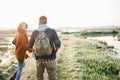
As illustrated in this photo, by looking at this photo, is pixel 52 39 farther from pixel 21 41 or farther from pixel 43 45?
pixel 21 41

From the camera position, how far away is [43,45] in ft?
27.0

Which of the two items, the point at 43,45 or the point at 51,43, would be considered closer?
the point at 43,45

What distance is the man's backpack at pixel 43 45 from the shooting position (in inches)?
323

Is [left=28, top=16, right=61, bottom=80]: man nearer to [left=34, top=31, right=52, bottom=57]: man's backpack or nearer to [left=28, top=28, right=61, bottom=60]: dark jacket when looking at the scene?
[left=28, top=28, right=61, bottom=60]: dark jacket

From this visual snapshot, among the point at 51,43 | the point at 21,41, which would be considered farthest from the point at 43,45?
the point at 21,41

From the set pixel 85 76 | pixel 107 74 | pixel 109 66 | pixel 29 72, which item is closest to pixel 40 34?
pixel 85 76

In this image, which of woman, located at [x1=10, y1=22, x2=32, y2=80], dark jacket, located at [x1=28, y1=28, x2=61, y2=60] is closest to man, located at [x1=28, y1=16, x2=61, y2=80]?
dark jacket, located at [x1=28, y1=28, x2=61, y2=60]

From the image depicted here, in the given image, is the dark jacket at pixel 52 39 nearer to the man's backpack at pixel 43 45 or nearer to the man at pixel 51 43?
the man at pixel 51 43

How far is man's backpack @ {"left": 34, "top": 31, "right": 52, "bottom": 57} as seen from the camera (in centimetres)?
820

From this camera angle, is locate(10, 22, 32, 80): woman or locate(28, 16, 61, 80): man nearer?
locate(28, 16, 61, 80): man

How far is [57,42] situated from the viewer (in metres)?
8.29

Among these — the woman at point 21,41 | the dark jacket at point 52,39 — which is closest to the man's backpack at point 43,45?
the dark jacket at point 52,39

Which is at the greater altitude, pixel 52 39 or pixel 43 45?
pixel 52 39

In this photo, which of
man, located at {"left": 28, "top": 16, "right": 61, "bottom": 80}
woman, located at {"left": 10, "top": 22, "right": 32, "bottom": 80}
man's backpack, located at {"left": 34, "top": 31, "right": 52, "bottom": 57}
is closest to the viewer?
man's backpack, located at {"left": 34, "top": 31, "right": 52, "bottom": 57}
